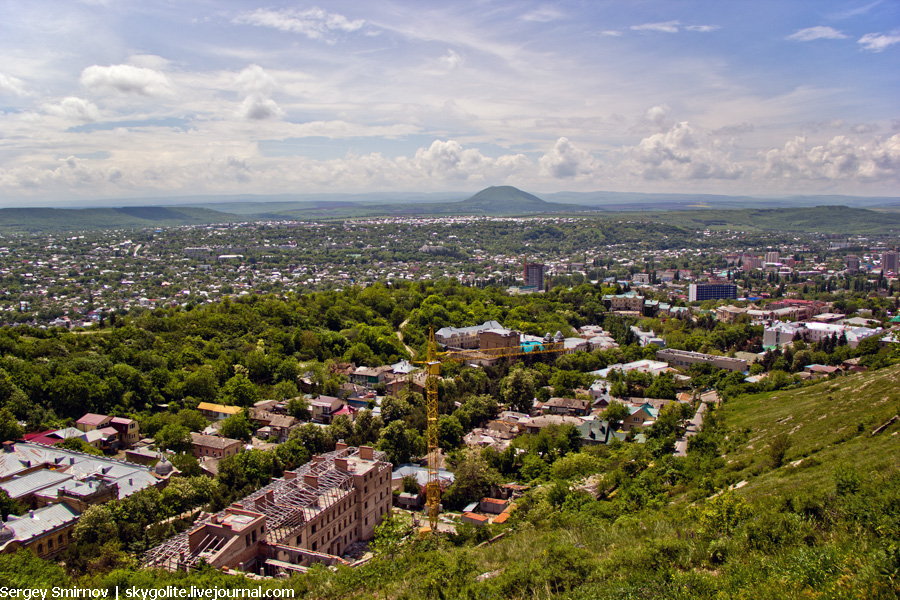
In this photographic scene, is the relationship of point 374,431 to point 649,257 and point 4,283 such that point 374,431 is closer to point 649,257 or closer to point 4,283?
point 4,283

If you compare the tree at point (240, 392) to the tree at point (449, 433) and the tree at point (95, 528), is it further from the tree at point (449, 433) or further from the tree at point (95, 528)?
the tree at point (95, 528)

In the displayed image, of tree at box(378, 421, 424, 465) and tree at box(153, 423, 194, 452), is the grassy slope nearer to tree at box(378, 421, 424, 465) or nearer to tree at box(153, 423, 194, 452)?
tree at box(378, 421, 424, 465)

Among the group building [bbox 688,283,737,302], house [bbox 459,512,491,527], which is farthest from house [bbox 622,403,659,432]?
building [bbox 688,283,737,302]

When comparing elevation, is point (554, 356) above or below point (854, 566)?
below

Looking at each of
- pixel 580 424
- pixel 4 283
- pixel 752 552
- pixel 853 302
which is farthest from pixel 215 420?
pixel 4 283

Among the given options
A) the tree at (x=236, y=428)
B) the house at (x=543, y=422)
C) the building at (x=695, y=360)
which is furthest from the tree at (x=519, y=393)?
the tree at (x=236, y=428)

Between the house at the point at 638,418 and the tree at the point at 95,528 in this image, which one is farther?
the house at the point at 638,418
